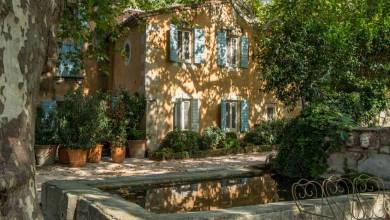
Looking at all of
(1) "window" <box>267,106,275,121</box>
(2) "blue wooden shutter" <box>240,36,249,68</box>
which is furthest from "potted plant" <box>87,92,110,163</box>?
(1) "window" <box>267,106,275,121</box>

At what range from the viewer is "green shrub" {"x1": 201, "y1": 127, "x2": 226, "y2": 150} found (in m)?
16.3

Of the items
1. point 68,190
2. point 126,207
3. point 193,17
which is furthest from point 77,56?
point 126,207

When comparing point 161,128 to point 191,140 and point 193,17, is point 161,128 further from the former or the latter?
point 193,17

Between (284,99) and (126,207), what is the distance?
1040 centimetres

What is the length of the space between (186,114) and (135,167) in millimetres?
4558

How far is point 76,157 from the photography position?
44.0 ft

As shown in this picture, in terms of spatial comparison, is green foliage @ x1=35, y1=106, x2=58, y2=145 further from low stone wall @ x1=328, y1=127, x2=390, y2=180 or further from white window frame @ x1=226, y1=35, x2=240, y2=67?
low stone wall @ x1=328, y1=127, x2=390, y2=180

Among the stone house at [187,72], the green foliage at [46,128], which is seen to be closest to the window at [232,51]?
the stone house at [187,72]

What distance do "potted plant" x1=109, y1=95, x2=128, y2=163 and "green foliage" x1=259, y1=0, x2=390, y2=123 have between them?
5.20m

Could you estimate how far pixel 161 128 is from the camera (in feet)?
53.3

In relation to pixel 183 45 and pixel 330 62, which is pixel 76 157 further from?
pixel 330 62

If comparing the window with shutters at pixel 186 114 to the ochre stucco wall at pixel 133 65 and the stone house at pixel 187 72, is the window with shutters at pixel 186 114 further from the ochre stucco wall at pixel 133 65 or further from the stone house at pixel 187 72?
the ochre stucco wall at pixel 133 65

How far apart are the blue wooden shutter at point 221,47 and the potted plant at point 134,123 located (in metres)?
3.99

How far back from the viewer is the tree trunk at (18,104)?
220cm
